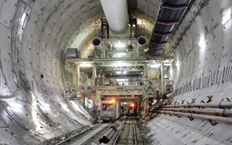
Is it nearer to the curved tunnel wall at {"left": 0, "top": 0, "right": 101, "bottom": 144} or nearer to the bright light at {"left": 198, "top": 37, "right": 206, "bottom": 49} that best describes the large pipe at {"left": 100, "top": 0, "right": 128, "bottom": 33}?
the curved tunnel wall at {"left": 0, "top": 0, "right": 101, "bottom": 144}

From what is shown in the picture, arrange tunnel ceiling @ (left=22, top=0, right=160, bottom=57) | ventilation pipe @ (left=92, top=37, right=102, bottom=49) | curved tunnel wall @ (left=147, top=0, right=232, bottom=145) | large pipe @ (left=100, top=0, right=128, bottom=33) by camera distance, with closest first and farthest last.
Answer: curved tunnel wall @ (left=147, top=0, right=232, bottom=145) < tunnel ceiling @ (left=22, top=0, right=160, bottom=57) < large pipe @ (left=100, top=0, right=128, bottom=33) < ventilation pipe @ (left=92, top=37, right=102, bottom=49)

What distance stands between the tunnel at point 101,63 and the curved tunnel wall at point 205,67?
3cm

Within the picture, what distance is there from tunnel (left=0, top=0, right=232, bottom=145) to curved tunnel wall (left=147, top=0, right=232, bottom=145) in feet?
0.11

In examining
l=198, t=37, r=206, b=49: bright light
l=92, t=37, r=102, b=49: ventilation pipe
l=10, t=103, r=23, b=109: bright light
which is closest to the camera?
l=10, t=103, r=23, b=109: bright light

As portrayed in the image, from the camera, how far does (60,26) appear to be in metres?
14.6

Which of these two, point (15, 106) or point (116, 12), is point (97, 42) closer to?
point (116, 12)

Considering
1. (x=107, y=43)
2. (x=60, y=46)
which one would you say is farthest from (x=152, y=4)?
(x=60, y=46)

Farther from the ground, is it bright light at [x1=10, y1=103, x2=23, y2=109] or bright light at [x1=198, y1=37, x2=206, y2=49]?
bright light at [x1=198, y1=37, x2=206, y2=49]

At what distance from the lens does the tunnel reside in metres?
7.52

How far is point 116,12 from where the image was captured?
1408 centimetres

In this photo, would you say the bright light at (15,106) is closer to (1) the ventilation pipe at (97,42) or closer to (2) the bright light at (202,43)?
(2) the bright light at (202,43)

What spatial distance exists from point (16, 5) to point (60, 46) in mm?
6828

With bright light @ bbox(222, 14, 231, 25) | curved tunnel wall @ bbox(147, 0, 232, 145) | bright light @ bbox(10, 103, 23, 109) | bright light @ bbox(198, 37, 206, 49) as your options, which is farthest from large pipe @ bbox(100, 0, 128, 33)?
bright light @ bbox(10, 103, 23, 109)

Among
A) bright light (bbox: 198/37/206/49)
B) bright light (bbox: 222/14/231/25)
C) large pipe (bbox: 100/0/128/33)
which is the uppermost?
large pipe (bbox: 100/0/128/33)
